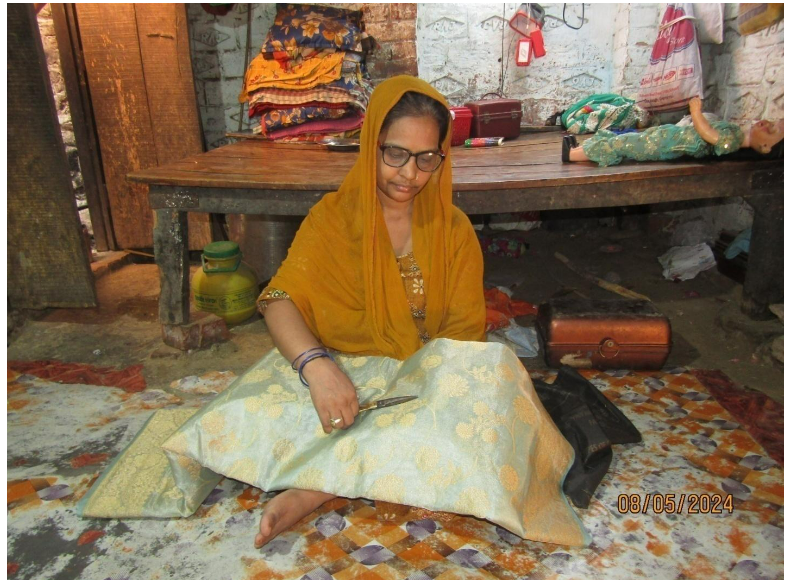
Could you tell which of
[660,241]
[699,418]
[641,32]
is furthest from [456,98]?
[699,418]

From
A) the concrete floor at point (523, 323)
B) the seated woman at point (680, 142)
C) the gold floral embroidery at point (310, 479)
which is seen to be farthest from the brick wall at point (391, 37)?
the gold floral embroidery at point (310, 479)

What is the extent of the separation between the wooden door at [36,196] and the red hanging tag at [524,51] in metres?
3.64

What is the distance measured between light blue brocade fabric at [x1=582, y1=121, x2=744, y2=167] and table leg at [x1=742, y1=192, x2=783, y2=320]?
41 centimetres

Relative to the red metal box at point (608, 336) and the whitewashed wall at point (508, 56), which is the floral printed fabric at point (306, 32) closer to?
the whitewashed wall at point (508, 56)

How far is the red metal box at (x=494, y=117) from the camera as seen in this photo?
4.34m

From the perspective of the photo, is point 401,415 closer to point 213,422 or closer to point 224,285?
point 213,422

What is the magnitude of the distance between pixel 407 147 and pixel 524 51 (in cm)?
363

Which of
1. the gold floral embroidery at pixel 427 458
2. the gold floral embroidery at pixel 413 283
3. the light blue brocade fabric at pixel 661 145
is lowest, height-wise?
the gold floral embroidery at pixel 427 458

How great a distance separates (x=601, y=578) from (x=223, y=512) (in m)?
1.21

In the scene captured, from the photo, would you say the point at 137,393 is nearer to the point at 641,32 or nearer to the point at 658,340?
the point at 658,340

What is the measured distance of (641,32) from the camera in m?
4.63

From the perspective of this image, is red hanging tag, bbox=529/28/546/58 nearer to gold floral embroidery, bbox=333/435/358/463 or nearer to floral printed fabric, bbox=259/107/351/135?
floral printed fabric, bbox=259/107/351/135

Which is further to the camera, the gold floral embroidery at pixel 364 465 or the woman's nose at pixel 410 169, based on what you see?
the woman's nose at pixel 410 169

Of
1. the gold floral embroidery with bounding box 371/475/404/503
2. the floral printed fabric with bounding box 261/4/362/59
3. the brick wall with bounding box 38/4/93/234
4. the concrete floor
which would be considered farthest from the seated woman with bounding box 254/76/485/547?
the brick wall with bounding box 38/4/93/234
